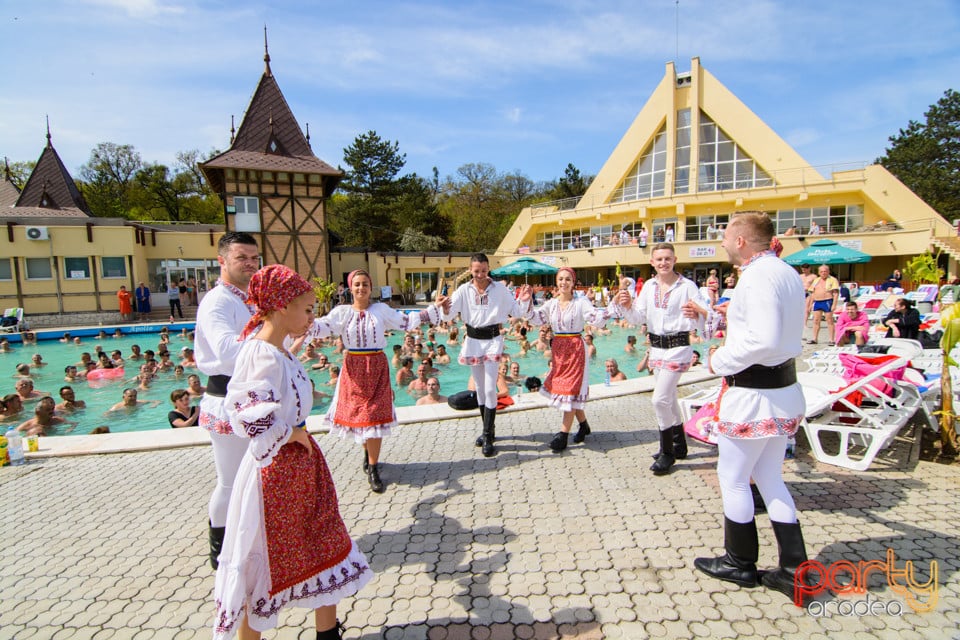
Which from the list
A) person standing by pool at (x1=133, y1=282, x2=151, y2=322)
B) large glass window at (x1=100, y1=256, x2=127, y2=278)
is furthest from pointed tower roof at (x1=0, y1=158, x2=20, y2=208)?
person standing by pool at (x1=133, y1=282, x2=151, y2=322)

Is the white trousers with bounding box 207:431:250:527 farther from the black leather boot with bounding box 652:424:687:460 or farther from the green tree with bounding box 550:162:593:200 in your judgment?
the green tree with bounding box 550:162:593:200

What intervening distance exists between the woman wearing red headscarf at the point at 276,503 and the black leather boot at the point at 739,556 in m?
2.08

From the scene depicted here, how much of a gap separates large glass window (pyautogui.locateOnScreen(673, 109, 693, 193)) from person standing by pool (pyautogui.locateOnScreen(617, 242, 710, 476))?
33.0m

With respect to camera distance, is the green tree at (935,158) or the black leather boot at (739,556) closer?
the black leather boot at (739,556)

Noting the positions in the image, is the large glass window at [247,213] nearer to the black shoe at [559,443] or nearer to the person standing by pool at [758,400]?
the black shoe at [559,443]

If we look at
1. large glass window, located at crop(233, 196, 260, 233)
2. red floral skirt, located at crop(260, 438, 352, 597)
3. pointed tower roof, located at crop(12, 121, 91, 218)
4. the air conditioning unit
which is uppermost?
pointed tower roof, located at crop(12, 121, 91, 218)

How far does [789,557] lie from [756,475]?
1.50ft

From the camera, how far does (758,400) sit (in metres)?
2.78

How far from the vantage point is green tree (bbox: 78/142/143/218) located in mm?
46084

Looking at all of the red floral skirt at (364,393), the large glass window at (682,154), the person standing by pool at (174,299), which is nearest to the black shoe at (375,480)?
the red floral skirt at (364,393)

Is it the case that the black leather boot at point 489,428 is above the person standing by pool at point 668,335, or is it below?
below

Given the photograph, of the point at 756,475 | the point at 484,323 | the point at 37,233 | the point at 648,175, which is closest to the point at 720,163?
the point at 648,175

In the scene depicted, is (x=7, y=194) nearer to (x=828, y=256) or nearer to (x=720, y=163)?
(x=828, y=256)

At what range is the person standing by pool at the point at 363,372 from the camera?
4.48 meters
